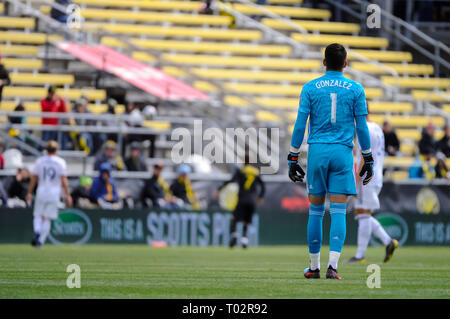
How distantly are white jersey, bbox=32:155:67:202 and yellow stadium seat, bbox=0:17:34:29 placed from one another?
11027mm

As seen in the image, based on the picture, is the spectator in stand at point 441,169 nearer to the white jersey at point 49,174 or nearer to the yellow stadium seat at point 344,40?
the yellow stadium seat at point 344,40

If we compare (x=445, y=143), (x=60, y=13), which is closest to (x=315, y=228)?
(x=445, y=143)

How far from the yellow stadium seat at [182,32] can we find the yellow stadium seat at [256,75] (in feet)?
4.83

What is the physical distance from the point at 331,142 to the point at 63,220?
1353cm

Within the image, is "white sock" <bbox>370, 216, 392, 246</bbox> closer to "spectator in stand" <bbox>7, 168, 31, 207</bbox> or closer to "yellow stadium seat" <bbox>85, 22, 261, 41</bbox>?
"spectator in stand" <bbox>7, 168, 31, 207</bbox>

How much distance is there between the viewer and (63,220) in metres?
23.2

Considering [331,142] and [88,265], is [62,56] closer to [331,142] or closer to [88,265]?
[88,265]

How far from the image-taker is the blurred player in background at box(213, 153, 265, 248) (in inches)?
920

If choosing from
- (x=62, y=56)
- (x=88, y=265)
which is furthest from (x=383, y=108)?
(x=88, y=265)

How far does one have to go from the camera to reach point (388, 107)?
3152cm

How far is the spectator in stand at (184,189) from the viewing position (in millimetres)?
24469

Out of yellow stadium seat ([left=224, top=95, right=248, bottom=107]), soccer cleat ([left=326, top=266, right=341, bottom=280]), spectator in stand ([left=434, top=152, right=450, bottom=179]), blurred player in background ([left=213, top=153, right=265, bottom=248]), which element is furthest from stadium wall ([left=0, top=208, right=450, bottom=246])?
soccer cleat ([left=326, top=266, right=341, bottom=280])

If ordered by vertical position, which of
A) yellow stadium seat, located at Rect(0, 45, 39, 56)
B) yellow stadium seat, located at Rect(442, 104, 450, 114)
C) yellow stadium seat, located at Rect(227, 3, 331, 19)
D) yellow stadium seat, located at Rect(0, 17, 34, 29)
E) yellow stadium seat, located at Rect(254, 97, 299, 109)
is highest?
yellow stadium seat, located at Rect(227, 3, 331, 19)

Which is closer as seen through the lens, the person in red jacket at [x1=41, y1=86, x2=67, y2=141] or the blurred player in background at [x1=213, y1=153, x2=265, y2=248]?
the blurred player in background at [x1=213, y1=153, x2=265, y2=248]
